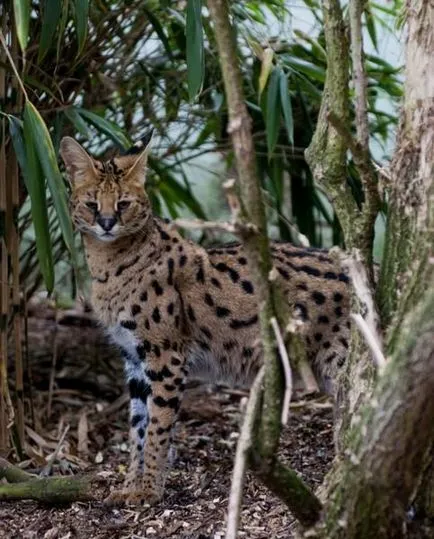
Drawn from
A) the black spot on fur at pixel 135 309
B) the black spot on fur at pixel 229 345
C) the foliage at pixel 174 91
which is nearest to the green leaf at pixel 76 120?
the foliage at pixel 174 91

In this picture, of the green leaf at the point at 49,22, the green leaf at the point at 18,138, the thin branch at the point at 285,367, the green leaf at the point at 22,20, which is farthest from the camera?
the green leaf at the point at 18,138

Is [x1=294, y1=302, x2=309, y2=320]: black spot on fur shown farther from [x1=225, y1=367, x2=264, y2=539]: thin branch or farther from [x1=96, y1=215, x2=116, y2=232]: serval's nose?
[x1=225, y1=367, x2=264, y2=539]: thin branch

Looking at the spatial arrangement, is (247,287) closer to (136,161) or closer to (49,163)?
(136,161)

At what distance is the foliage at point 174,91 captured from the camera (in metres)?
4.65

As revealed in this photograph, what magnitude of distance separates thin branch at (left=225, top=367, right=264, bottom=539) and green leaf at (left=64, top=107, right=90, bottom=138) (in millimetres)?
2066

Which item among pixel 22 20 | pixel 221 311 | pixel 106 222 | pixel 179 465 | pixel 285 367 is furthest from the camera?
pixel 179 465

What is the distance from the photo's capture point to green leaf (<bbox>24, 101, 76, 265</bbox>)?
12.5 ft

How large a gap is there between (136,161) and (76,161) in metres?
0.25

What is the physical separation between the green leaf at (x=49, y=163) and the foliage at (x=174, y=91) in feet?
1.82

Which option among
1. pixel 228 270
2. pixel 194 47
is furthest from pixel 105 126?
pixel 228 270

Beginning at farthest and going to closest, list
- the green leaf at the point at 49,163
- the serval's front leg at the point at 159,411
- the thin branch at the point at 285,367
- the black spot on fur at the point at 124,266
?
1. the black spot on fur at the point at 124,266
2. the serval's front leg at the point at 159,411
3. the green leaf at the point at 49,163
4. the thin branch at the point at 285,367

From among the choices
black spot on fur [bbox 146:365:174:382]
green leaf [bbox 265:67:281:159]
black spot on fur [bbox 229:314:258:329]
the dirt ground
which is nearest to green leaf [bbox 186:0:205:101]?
green leaf [bbox 265:67:281:159]

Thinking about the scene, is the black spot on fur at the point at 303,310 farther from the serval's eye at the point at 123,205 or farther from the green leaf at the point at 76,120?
the green leaf at the point at 76,120

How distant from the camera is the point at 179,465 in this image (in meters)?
4.91
